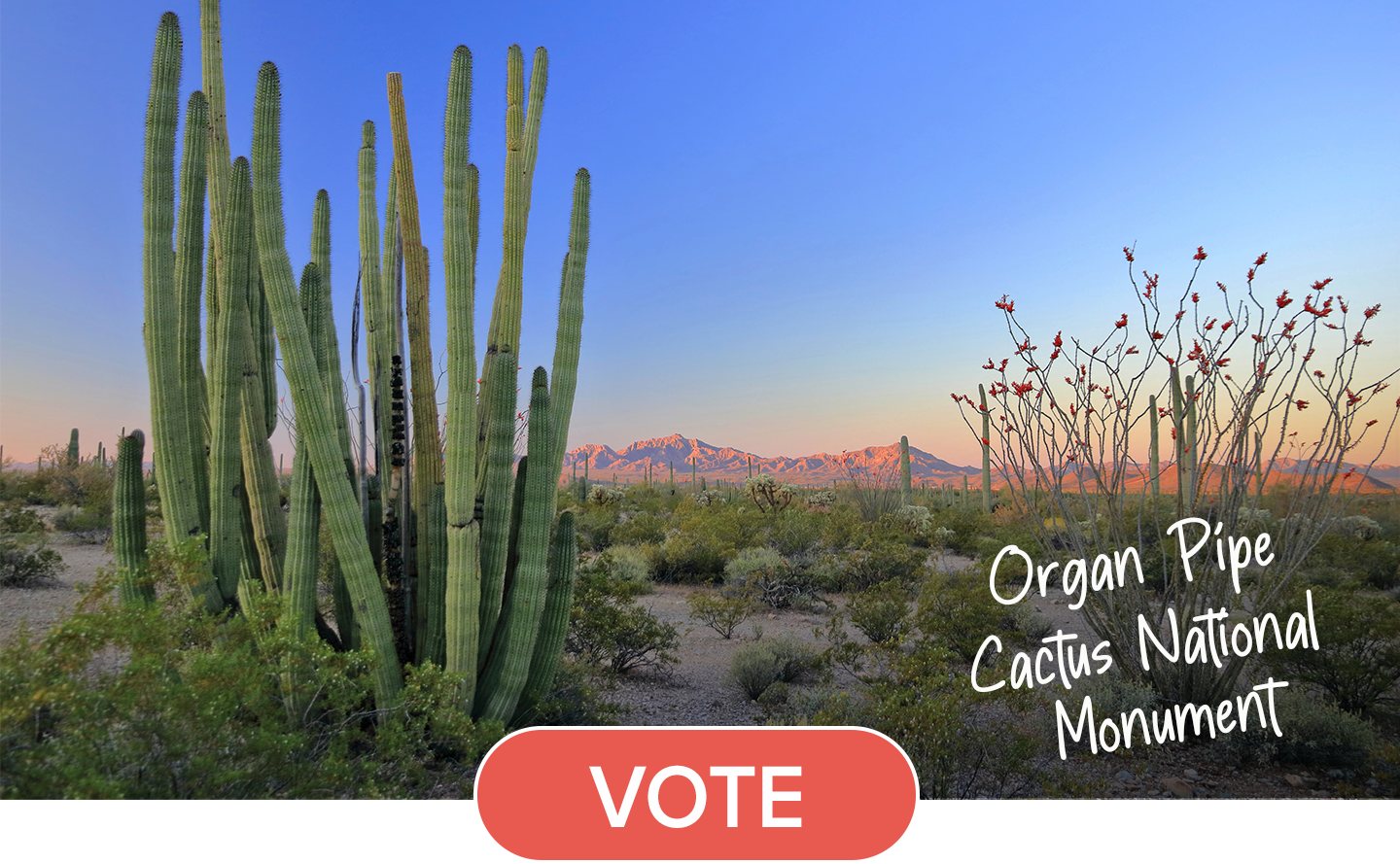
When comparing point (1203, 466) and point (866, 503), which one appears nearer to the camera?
point (1203, 466)

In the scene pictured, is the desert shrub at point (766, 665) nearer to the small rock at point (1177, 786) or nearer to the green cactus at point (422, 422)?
the small rock at point (1177, 786)

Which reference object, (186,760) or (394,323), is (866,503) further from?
(186,760)

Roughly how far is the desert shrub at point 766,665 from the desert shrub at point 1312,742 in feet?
8.78

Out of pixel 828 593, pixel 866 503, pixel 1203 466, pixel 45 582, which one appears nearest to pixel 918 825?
pixel 1203 466

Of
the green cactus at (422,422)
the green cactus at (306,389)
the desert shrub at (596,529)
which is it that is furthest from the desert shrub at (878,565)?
the green cactus at (306,389)

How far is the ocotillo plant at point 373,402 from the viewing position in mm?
3584

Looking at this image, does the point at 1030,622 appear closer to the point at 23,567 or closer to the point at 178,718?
the point at 178,718

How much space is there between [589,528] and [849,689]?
9.30 m

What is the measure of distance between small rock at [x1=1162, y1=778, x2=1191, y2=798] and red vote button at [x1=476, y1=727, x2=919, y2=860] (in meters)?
1.90

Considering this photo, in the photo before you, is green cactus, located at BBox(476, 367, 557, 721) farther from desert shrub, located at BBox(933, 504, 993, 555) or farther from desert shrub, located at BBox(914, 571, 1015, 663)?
desert shrub, located at BBox(933, 504, 993, 555)

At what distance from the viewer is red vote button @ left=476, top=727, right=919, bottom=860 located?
8.65 ft

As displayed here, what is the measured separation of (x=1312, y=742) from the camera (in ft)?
13.4

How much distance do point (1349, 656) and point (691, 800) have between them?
5.04 meters

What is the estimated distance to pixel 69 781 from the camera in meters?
2.51
